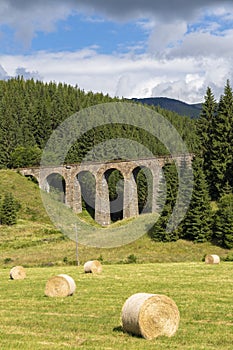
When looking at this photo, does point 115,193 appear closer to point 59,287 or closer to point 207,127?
point 207,127

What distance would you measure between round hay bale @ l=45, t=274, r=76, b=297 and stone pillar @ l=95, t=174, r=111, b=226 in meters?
63.4

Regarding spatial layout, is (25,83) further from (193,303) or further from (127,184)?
(193,303)

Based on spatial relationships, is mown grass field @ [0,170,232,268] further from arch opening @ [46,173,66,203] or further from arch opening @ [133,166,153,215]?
arch opening @ [133,166,153,215]

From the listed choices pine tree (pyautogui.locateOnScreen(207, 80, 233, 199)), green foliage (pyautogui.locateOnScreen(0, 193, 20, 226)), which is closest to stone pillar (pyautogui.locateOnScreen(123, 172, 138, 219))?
pine tree (pyautogui.locateOnScreen(207, 80, 233, 199))

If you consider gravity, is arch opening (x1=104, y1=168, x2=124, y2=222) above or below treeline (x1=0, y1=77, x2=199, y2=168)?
below

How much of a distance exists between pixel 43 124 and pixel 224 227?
83.7 m

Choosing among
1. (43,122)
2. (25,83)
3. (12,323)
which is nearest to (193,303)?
(12,323)

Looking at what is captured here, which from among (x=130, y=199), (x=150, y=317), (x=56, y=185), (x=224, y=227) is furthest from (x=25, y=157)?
(x=150, y=317)

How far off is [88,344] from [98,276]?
1634 centimetres

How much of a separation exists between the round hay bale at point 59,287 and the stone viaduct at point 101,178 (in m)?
56.4

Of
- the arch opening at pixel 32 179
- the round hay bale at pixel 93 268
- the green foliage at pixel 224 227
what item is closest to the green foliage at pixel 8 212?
the arch opening at pixel 32 179

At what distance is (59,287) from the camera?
20.1 m

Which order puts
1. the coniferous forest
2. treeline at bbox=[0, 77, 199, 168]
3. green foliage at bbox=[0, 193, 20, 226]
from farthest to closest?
treeline at bbox=[0, 77, 199, 168], green foliage at bbox=[0, 193, 20, 226], the coniferous forest

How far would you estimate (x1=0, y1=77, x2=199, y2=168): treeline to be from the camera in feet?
361
